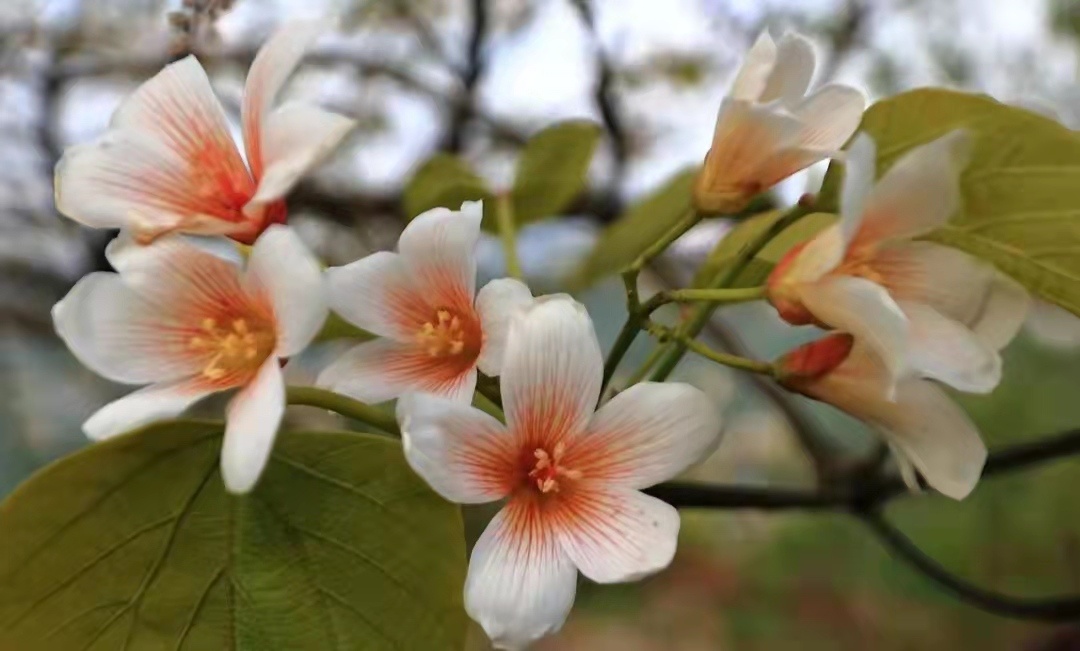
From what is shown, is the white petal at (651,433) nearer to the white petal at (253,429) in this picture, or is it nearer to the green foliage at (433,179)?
the white petal at (253,429)

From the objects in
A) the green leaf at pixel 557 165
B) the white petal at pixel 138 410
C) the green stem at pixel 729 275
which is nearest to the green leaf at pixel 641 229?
the green leaf at pixel 557 165

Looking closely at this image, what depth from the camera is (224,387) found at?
252 millimetres

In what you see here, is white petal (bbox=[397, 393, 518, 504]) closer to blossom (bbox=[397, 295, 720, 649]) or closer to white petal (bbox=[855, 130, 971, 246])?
blossom (bbox=[397, 295, 720, 649])

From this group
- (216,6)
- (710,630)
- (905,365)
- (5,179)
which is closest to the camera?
(905,365)

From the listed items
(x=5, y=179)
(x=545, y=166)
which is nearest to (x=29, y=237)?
(x=5, y=179)

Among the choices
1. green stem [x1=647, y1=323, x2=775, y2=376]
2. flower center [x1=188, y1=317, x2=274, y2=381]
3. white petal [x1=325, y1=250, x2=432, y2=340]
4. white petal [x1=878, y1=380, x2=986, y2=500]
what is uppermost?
white petal [x1=325, y1=250, x2=432, y2=340]

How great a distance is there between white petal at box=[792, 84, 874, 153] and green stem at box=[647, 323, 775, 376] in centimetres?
6

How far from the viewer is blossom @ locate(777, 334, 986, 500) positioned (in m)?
0.25

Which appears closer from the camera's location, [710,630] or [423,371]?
[423,371]

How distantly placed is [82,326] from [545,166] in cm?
32

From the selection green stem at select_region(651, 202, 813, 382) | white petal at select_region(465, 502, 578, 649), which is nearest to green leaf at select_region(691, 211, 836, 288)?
green stem at select_region(651, 202, 813, 382)

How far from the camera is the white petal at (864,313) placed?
0.73 ft

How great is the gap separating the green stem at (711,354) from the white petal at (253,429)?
0.11 metres

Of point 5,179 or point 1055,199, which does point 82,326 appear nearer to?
point 1055,199
